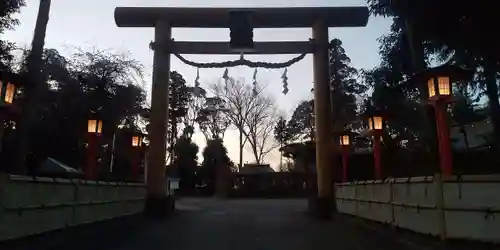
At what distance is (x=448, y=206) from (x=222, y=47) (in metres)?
12.9

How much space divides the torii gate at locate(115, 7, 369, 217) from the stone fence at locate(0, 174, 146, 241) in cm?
387

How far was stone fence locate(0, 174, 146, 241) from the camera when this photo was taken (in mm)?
8406

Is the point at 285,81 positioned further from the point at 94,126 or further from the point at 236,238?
the point at 236,238

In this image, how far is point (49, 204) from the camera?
33.3 ft

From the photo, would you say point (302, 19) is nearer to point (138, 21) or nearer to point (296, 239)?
point (138, 21)

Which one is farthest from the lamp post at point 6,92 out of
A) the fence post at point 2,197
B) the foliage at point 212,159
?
the foliage at point 212,159

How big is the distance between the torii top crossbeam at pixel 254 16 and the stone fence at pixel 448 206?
8.94 m

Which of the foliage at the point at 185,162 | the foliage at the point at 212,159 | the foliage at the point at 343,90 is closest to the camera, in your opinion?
the foliage at the point at 343,90

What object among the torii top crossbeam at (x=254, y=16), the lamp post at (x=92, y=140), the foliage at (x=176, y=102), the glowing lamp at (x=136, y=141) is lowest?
the lamp post at (x=92, y=140)

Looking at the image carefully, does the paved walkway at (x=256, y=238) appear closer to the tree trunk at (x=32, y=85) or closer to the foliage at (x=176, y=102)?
the tree trunk at (x=32, y=85)

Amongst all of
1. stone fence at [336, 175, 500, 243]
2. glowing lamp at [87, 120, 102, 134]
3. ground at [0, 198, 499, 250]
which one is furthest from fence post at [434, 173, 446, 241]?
glowing lamp at [87, 120, 102, 134]

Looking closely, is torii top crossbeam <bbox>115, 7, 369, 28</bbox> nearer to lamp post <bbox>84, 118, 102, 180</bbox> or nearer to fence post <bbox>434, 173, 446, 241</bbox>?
lamp post <bbox>84, 118, 102, 180</bbox>

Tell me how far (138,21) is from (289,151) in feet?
98.7

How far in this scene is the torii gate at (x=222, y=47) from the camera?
19375 millimetres
